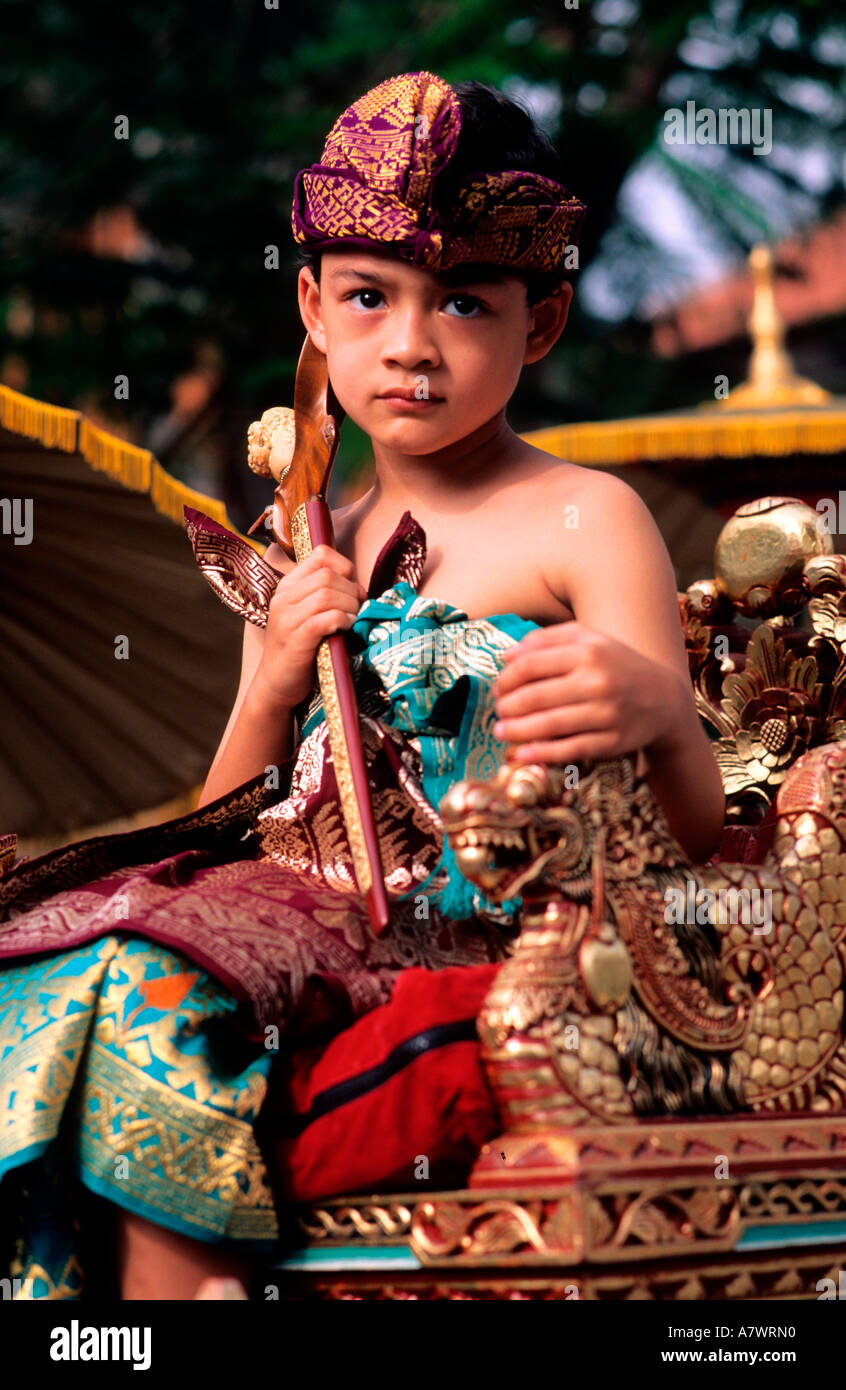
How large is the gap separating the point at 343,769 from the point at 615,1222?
1.91 ft

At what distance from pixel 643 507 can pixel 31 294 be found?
33.4ft

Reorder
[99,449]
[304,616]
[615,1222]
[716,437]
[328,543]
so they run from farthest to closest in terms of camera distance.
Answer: [716,437] < [99,449] < [328,543] < [304,616] < [615,1222]

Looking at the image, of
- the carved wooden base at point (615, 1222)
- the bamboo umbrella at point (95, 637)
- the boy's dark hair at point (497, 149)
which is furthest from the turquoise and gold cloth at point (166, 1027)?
the bamboo umbrella at point (95, 637)

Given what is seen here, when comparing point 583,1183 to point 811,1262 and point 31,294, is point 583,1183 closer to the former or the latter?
point 811,1262

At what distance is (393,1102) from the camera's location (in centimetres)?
162

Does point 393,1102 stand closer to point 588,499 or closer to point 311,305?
point 588,499

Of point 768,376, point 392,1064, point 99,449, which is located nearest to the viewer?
point 392,1064

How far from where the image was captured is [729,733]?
8.38 feet

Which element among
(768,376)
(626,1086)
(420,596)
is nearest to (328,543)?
(420,596)

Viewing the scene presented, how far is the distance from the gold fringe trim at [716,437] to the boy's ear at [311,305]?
4.13 m

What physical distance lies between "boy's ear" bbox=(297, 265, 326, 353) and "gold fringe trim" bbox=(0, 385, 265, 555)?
0.66m

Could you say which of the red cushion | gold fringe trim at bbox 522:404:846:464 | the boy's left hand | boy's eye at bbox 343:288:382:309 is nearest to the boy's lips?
boy's eye at bbox 343:288:382:309

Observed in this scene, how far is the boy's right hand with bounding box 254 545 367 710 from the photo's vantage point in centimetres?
198

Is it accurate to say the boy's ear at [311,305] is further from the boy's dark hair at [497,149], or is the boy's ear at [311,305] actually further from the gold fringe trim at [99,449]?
the gold fringe trim at [99,449]
